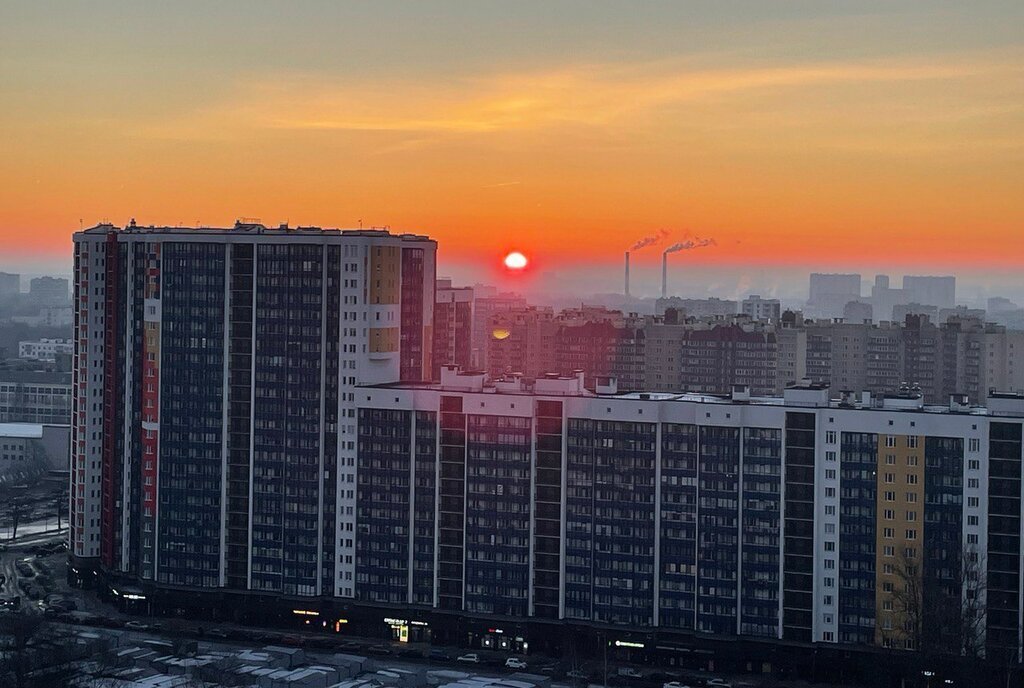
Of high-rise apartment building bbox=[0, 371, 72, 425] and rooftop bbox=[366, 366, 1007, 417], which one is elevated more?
rooftop bbox=[366, 366, 1007, 417]

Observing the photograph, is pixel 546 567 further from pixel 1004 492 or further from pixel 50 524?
pixel 50 524

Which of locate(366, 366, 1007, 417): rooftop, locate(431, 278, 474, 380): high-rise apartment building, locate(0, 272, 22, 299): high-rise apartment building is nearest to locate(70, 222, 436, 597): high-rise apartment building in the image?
locate(366, 366, 1007, 417): rooftop

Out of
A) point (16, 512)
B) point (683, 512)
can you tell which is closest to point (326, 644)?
point (683, 512)

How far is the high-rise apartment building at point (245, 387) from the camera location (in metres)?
28.3

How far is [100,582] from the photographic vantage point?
101ft

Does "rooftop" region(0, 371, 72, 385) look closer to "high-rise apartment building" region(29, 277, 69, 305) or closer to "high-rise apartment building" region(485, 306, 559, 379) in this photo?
"high-rise apartment building" region(485, 306, 559, 379)

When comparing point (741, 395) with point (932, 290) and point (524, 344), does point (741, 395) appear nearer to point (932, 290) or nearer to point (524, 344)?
point (524, 344)

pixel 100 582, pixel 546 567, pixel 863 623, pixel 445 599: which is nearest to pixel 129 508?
pixel 100 582

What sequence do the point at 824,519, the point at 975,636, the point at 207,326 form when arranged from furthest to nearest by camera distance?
the point at 207,326 < the point at 824,519 < the point at 975,636

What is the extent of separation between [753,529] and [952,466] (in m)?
3.51

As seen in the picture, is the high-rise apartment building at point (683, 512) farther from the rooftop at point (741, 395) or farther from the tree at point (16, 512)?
the tree at point (16, 512)

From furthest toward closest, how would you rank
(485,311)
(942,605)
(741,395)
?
(485,311)
(741,395)
(942,605)

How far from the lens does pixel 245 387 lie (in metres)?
28.9

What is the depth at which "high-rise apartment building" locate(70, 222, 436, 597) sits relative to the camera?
92.9 ft
